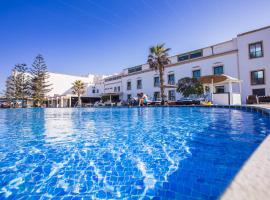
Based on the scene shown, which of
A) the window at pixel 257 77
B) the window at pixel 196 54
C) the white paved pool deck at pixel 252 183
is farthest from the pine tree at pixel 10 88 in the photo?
the white paved pool deck at pixel 252 183

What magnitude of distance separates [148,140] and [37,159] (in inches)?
95.2

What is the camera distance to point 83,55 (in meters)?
22.9

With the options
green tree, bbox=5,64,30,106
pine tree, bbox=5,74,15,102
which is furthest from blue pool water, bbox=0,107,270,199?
pine tree, bbox=5,74,15,102

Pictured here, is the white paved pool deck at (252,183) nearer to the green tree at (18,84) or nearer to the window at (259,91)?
Result: the window at (259,91)

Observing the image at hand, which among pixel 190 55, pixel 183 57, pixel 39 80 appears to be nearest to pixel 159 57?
pixel 183 57

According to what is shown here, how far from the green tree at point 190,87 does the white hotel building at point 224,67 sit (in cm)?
387

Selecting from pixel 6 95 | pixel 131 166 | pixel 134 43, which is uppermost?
pixel 134 43


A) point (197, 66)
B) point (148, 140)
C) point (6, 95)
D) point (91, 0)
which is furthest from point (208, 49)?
point (6, 95)

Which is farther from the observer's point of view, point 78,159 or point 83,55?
point 83,55

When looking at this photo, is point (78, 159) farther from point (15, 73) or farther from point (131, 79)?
point (15, 73)

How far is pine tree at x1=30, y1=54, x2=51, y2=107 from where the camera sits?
3750cm

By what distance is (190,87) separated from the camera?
20.0m

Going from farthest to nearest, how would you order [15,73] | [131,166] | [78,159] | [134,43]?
[15,73] < [134,43] < [78,159] < [131,166]

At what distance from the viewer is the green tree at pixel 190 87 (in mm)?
19578
